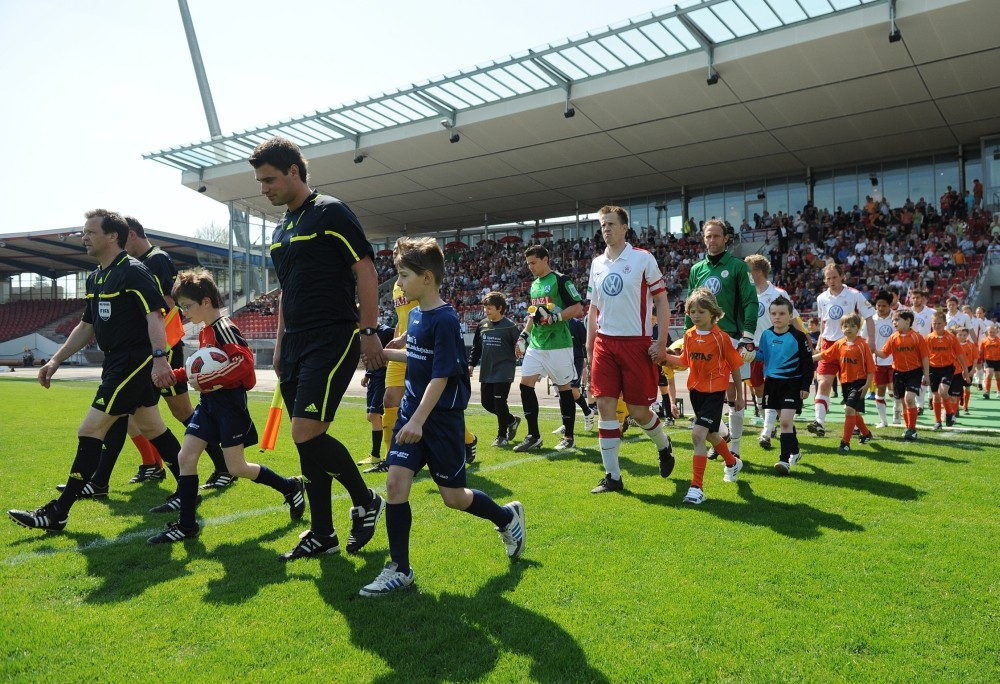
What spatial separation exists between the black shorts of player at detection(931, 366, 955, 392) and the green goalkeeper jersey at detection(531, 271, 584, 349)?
538cm

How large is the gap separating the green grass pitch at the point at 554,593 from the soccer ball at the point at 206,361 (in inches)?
40.9

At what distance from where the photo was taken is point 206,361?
4.36 m

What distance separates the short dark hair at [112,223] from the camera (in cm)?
478

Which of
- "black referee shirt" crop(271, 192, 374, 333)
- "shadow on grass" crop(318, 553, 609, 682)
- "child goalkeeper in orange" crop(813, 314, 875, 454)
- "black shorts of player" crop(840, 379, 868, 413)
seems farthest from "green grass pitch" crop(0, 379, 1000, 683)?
"child goalkeeper in orange" crop(813, 314, 875, 454)

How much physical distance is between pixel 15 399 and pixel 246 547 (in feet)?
48.3

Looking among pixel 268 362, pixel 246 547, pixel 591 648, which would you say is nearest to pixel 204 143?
pixel 268 362

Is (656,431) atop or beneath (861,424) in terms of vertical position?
atop

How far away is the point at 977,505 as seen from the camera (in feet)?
15.3

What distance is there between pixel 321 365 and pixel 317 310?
30 centimetres

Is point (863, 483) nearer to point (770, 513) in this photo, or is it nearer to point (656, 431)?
point (770, 513)

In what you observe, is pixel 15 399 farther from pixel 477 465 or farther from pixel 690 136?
pixel 690 136

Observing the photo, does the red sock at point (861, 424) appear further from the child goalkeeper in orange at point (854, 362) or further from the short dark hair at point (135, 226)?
the short dark hair at point (135, 226)

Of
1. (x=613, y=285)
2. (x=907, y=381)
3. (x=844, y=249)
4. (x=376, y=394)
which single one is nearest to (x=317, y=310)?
(x=613, y=285)

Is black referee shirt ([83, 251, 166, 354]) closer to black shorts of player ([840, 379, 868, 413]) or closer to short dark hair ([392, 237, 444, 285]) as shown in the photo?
short dark hair ([392, 237, 444, 285])
